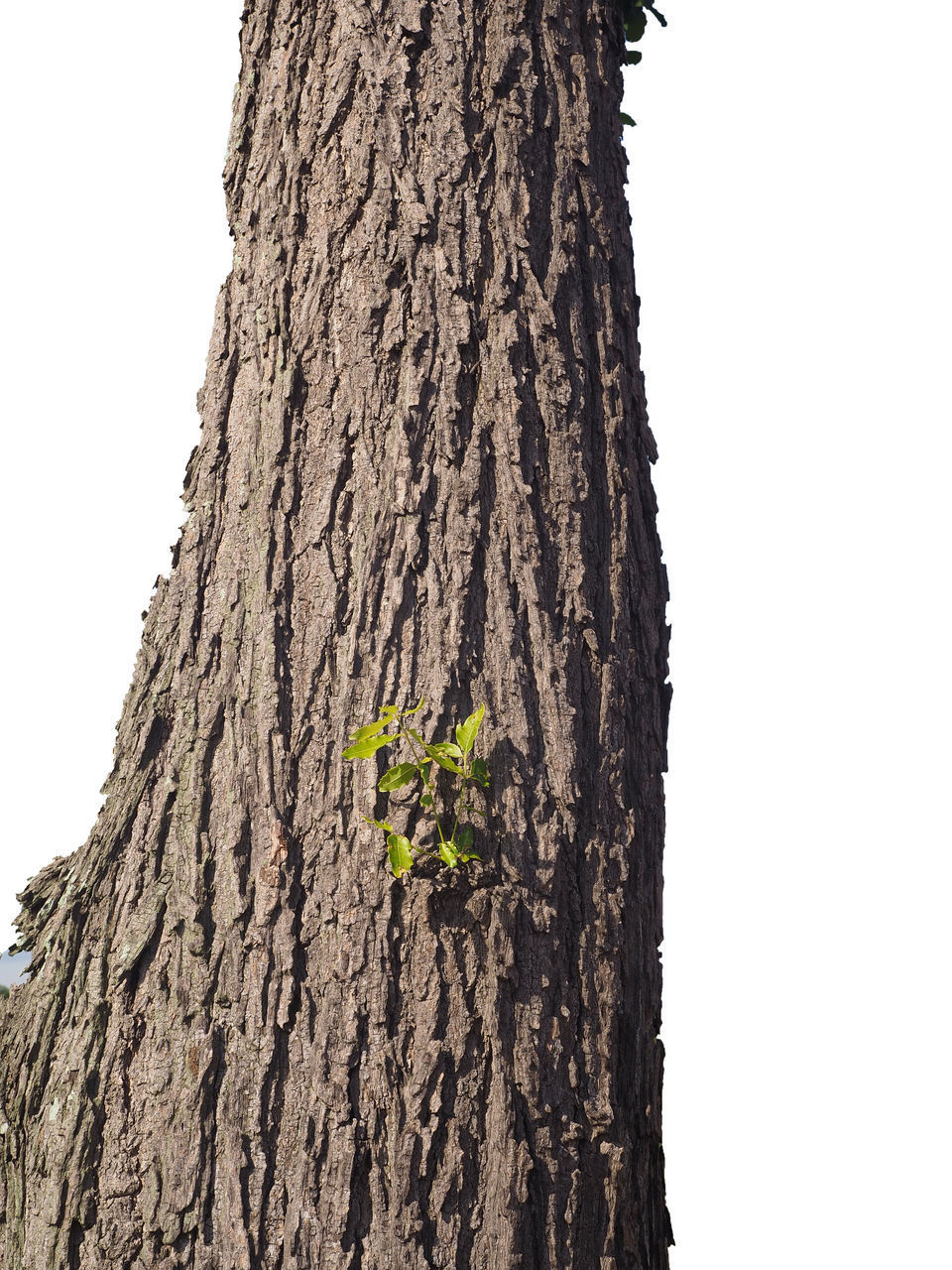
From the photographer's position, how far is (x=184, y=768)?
6.86 feet

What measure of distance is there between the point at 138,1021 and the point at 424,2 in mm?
2211

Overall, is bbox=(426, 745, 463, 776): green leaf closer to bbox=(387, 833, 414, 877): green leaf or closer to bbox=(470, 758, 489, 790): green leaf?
bbox=(470, 758, 489, 790): green leaf

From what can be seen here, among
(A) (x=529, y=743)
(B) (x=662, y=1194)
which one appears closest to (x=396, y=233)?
(A) (x=529, y=743)

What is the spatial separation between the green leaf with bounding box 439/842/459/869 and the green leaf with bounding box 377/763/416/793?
133 mm

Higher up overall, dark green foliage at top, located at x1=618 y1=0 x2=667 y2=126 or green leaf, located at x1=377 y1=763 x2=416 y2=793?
dark green foliage at top, located at x1=618 y1=0 x2=667 y2=126

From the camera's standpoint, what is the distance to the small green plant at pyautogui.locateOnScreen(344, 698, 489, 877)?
1.88m

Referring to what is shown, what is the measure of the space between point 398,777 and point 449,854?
0.17 meters

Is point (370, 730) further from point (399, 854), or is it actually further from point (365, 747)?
point (399, 854)

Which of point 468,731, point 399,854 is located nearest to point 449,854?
point 399,854

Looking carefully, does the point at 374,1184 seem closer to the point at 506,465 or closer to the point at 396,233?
the point at 506,465

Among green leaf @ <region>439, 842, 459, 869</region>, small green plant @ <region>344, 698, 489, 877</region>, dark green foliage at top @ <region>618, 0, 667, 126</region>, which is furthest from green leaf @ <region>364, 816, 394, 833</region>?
dark green foliage at top @ <region>618, 0, 667, 126</region>

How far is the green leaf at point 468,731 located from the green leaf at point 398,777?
0.10m

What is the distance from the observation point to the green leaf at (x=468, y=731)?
188cm

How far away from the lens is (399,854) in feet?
6.12
